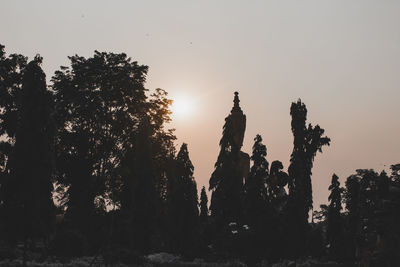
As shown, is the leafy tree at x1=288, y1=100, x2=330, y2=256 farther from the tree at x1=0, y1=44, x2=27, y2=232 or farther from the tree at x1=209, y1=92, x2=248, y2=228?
the tree at x1=0, y1=44, x2=27, y2=232

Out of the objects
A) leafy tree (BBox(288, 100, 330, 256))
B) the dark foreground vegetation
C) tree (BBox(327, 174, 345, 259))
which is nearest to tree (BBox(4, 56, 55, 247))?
the dark foreground vegetation

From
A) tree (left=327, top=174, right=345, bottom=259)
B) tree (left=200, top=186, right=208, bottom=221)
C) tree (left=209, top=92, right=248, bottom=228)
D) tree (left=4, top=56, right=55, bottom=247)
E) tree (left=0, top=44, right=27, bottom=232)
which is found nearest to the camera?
tree (left=4, top=56, right=55, bottom=247)

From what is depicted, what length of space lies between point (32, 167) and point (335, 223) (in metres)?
48.4

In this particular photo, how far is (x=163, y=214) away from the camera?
59562 millimetres

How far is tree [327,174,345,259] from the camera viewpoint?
225 feet

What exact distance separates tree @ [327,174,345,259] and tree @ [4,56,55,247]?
42.7 metres

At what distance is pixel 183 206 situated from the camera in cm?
6084

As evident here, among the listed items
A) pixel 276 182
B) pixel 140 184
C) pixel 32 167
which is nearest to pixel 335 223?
pixel 276 182

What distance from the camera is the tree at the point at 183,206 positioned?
58600 millimetres

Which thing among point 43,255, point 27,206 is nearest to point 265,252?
point 43,255

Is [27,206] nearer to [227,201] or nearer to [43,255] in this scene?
[43,255]

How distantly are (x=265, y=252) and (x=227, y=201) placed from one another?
1138cm

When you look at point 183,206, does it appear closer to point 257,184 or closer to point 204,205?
point 257,184

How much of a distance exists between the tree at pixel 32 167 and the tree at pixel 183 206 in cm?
2388
